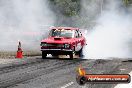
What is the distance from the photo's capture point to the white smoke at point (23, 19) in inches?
1604

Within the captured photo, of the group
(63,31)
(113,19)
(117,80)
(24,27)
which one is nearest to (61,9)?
(24,27)

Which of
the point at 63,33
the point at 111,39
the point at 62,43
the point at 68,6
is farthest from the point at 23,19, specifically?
the point at 62,43

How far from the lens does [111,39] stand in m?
27.5

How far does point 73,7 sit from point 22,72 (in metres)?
42.5

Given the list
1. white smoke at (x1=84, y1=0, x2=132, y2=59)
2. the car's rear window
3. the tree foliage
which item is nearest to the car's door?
the car's rear window

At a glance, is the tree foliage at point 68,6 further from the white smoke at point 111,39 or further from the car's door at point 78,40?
the car's door at point 78,40

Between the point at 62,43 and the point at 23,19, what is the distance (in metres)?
28.6

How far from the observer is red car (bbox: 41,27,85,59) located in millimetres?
19766

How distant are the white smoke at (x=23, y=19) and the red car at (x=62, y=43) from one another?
18.5m

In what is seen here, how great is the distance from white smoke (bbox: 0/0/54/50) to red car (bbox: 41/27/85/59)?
18526 millimetres

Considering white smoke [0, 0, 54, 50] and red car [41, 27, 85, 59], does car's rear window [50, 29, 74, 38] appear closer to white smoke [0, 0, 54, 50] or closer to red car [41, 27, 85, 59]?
red car [41, 27, 85, 59]

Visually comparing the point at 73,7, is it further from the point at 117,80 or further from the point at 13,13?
the point at 117,80

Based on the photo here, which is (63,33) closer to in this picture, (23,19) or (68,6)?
(23,19)

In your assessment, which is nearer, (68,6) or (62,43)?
(62,43)
